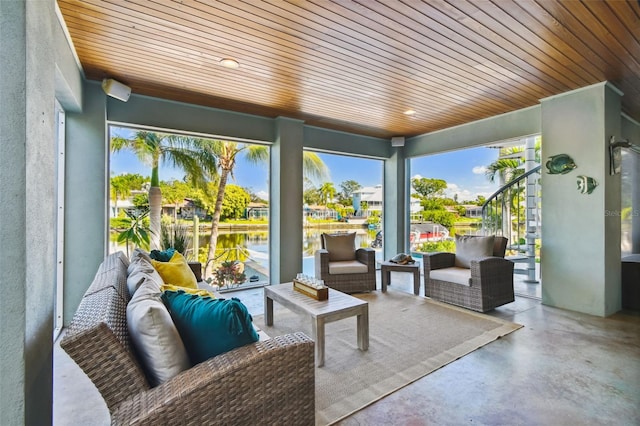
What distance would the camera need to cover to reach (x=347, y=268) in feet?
14.3

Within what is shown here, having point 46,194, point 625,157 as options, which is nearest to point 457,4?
point 46,194

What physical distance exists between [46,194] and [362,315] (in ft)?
7.49

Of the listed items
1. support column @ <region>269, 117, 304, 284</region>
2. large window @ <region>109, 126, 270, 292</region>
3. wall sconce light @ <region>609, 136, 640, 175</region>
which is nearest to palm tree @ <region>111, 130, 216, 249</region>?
large window @ <region>109, 126, 270, 292</region>

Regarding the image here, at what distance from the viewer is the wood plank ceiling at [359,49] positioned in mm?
2195

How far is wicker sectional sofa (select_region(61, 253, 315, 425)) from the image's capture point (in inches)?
44.7

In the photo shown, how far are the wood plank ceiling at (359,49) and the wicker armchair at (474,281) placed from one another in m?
2.06

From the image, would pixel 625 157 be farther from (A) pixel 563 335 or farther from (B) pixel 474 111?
(A) pixel 563 335

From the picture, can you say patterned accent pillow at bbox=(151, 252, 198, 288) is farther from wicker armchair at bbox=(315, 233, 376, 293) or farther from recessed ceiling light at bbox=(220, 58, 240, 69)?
wicker armchair at bbox=(315, 233, 376, 293)

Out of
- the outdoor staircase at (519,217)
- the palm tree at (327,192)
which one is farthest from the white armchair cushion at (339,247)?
the outdoor staircase at (519,217)

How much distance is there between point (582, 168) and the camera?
3.61 metres

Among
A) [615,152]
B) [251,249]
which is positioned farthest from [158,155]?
[615,152]

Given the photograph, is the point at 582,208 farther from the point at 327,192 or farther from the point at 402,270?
the point at 327,192

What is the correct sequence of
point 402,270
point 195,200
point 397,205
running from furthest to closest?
point 397,205
point 402,270
point 195,200

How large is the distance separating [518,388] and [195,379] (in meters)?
2.14
